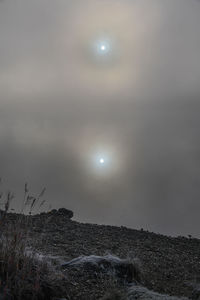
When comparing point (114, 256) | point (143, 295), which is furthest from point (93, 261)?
point (143, 295)

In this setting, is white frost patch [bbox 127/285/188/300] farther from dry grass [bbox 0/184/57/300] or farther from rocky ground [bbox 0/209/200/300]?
dry grass [bbox 0/184/57/300]

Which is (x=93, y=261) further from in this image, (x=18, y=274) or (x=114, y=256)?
(x=18, y=274)

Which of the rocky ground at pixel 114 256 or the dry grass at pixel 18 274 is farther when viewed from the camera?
the rocky ground at pixel 114 256

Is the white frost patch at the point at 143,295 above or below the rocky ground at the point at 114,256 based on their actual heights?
below

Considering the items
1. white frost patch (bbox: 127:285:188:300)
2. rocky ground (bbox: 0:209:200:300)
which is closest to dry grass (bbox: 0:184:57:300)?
rocky ground (bbox: 0:209:200:300)

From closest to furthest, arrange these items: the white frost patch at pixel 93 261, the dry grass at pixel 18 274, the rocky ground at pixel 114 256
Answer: the dry grass at pixel 18 274
the rocky ground at pixel 114 256
the white frost patch at pixel 93 261

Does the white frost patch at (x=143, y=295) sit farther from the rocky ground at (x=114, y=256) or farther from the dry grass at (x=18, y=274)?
the dry grass at (x=18, y=274)

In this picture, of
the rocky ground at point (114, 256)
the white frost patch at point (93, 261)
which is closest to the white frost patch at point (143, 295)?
the rocky ground at point (114, 256)

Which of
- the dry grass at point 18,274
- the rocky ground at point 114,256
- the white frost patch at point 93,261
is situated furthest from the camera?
the white frost patch at point 93,261

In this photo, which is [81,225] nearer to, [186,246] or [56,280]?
[186,246]
